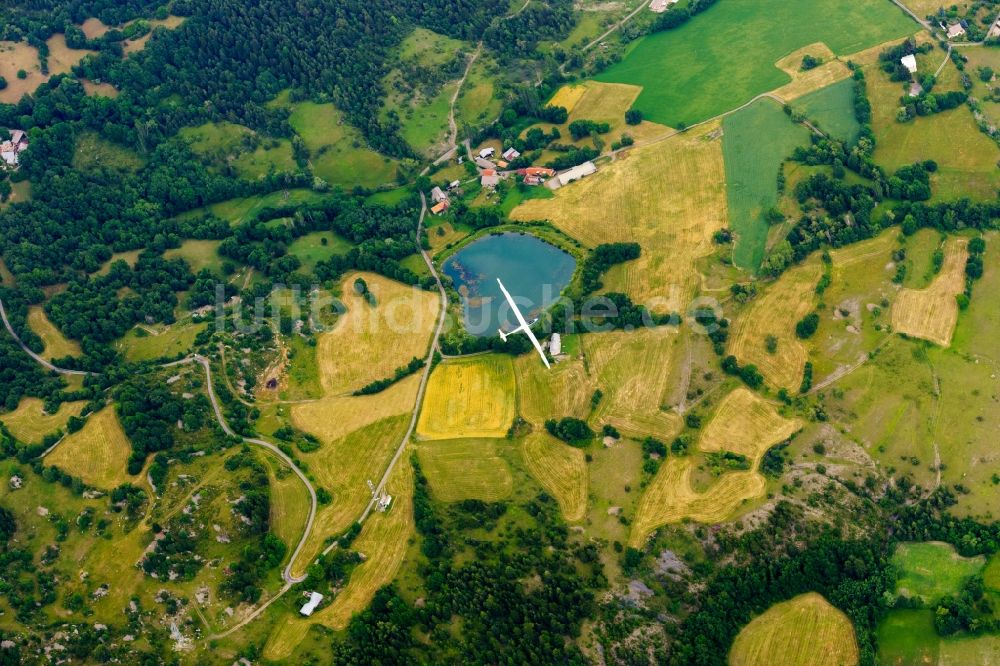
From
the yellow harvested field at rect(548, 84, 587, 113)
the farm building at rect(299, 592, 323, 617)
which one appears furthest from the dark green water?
the farm building at rect(299, 592, 323, 617)

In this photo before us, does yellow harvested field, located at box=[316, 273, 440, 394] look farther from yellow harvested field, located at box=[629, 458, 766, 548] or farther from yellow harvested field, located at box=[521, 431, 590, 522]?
yellow harvested field, located at box=[629, 458, 766, 548]

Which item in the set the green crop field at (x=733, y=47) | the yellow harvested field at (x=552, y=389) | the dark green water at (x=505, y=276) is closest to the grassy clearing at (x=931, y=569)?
the yellow harvested field at (x=552, y=389)

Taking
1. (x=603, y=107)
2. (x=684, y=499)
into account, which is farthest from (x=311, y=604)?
(x=603, y=107)

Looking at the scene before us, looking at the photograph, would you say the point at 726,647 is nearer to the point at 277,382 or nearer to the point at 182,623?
the point at 182,623

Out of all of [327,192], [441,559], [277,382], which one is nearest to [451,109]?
[327,192]

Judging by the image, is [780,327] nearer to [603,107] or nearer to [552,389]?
[552,389]
